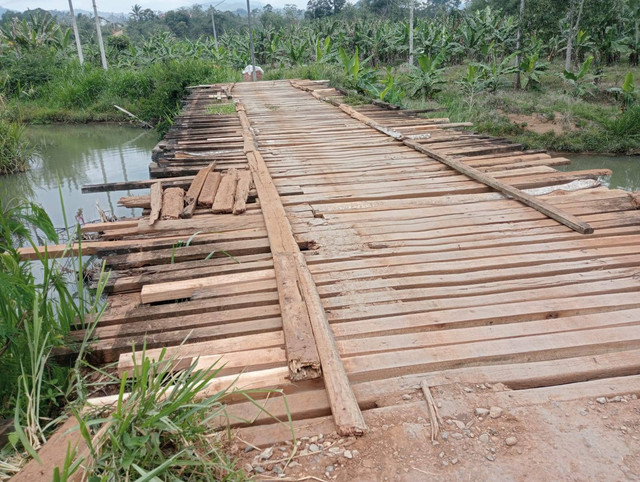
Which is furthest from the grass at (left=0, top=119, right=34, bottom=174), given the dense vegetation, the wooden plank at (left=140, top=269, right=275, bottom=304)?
the wooden plank at (left=140, top=269, right=275, bottom=304)

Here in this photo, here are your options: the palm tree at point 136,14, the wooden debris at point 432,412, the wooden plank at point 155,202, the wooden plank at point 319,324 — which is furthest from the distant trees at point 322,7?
the wooden debris at point 432,412

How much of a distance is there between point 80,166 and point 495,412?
1126 centimetres

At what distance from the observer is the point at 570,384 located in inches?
66.4

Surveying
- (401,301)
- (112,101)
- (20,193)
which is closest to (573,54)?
(112,101)

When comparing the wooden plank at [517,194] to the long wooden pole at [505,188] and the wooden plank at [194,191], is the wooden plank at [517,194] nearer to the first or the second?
the long wooden pole at [505,188]

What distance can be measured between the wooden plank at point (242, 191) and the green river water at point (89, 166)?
371 centimetres

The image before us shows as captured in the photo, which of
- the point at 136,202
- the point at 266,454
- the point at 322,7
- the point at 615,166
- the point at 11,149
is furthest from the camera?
the point at 322,7

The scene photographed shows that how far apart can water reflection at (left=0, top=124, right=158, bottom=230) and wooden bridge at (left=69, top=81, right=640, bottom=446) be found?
3.18 metres

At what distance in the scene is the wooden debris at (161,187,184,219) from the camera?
3.17 metres

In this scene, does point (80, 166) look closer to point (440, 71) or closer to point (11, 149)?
point (11, 149)

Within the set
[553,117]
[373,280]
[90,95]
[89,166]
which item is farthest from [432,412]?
[90,95]

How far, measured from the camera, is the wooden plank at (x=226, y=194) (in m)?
3.26

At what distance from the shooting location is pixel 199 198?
3.42 metres

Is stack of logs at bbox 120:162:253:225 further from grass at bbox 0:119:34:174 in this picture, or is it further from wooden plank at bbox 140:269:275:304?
grass at bbox 0:119:34:174
